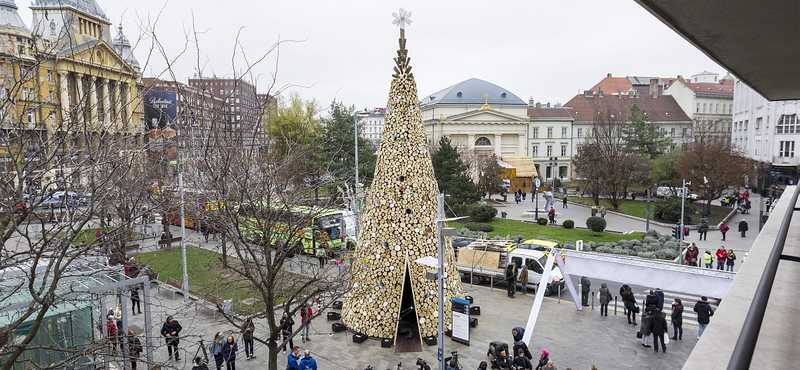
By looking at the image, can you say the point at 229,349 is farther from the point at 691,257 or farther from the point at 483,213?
the point at 483,213

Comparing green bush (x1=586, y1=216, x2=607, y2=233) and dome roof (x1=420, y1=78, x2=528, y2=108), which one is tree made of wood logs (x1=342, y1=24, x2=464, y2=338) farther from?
dome roof (x1=420, y1=78, x2=528, y2=108)

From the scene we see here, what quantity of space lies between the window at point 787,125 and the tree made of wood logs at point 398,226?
1795 inches

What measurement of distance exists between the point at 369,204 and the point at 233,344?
5213 mm

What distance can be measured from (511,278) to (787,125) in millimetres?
40994

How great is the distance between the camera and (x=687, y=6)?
180 centimetres

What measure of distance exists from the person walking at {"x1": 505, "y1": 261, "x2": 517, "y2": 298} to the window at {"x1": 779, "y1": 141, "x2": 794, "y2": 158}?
130 ft

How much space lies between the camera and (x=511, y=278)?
62.3 ft

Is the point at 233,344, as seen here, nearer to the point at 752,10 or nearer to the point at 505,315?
the point at 505,315

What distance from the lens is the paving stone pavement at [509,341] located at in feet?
43.0

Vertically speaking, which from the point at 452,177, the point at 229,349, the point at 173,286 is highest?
the point at 452,177

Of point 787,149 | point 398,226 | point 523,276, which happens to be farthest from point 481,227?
point 787,149

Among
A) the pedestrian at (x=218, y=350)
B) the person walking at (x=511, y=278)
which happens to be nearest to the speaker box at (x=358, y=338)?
the pedestrian at (x=218, y=350)

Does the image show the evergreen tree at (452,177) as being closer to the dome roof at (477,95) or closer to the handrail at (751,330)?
the handrail at (751,330)

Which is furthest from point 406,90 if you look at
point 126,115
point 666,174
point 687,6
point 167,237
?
point 666,174
